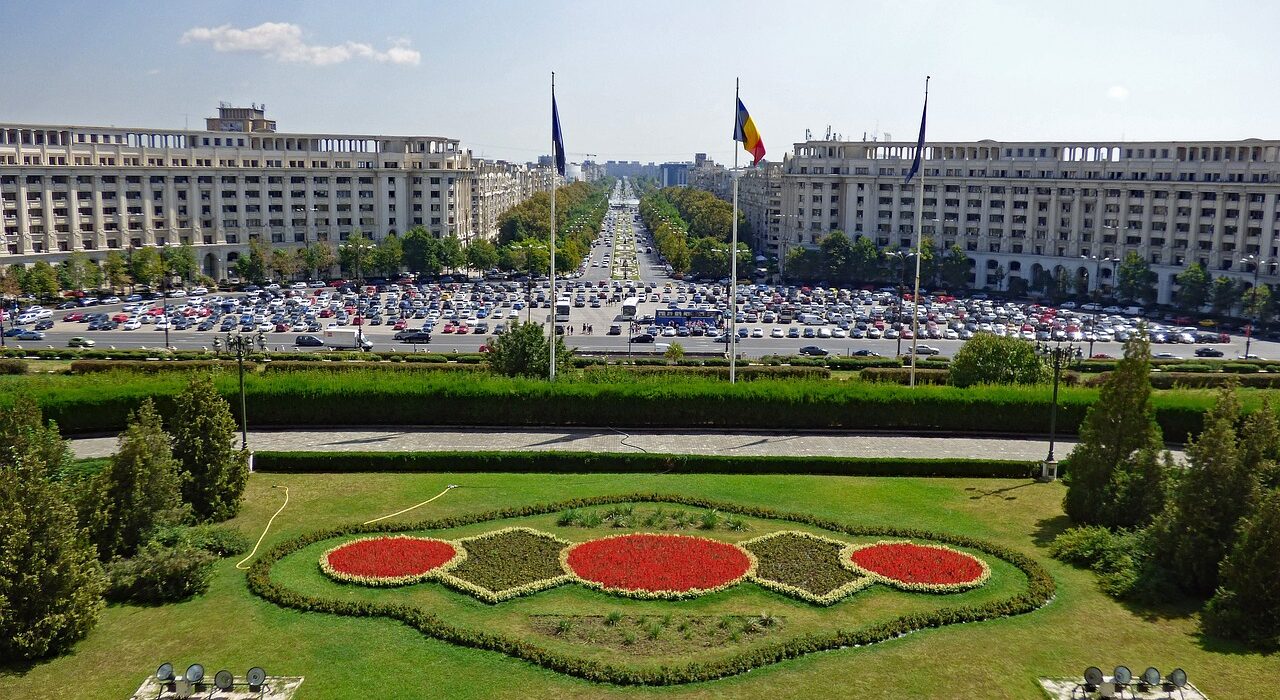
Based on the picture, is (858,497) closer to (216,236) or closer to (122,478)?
(122,478)

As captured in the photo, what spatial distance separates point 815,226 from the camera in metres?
125

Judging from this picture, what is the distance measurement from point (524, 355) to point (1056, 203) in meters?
80.3

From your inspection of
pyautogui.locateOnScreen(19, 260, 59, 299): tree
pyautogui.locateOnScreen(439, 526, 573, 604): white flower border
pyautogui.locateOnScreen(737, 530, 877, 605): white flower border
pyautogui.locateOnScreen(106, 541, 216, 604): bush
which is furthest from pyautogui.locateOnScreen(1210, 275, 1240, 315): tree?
pyautogui.locateOnScreen(19, 260, 59, 299): tree

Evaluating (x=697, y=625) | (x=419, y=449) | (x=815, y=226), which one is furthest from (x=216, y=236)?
(x=697, y=625)

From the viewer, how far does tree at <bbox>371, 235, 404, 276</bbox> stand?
112938 millimetres

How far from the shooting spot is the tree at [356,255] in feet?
355

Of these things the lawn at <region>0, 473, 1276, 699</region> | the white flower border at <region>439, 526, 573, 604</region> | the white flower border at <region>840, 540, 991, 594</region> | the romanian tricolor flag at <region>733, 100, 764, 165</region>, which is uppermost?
the romanian tricolor flag at <region>733, 100, 764, 165</region>

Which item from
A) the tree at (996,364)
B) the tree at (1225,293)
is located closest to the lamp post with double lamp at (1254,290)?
the tree at (1225,293)

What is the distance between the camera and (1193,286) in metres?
89.9

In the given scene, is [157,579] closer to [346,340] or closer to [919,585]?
[919,585]

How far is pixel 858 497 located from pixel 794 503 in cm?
234

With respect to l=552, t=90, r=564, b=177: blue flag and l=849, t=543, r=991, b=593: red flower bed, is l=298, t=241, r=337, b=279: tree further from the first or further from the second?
l=849, t=543, r=991, b=593: red flower bed

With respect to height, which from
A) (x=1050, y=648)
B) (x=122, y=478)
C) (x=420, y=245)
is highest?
(x=420, y=245)

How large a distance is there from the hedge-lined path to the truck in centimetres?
3061
